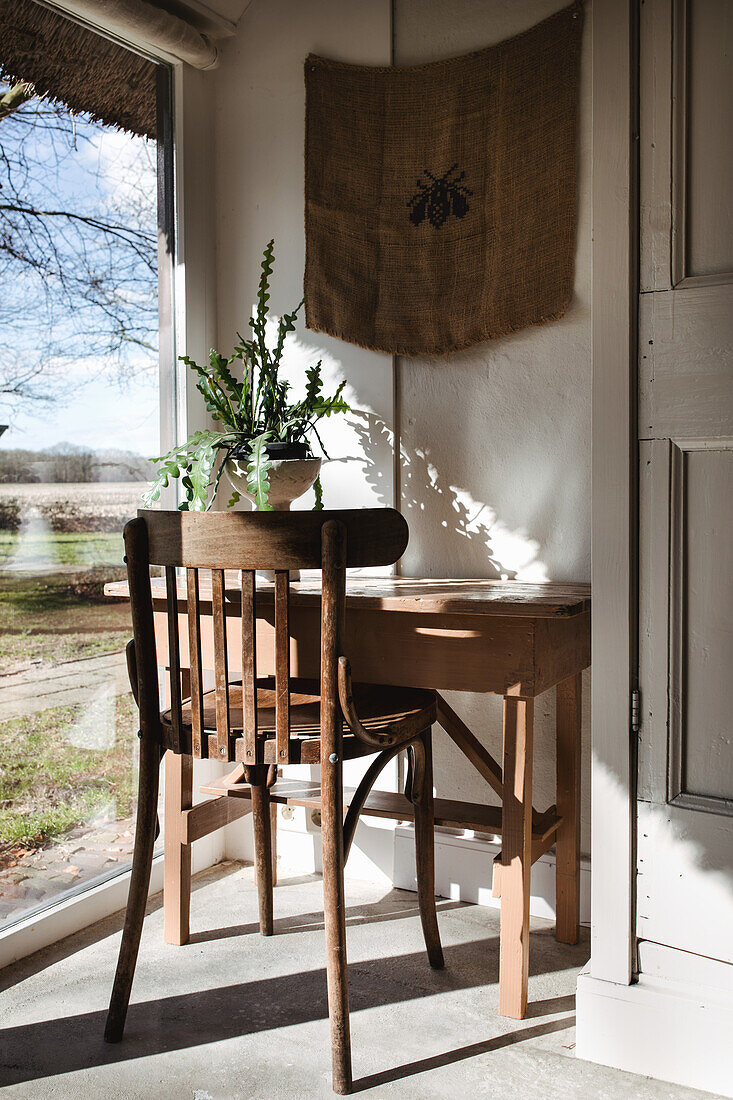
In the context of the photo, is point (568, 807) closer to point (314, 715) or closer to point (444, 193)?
point (314, 715)

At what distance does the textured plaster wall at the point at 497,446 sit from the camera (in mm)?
2355

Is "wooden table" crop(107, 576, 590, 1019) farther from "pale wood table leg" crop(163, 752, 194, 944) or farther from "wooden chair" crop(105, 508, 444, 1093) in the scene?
"wooden chair" crop(105, 508, 444, 1093)

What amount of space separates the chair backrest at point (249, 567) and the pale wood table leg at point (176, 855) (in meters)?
0.51

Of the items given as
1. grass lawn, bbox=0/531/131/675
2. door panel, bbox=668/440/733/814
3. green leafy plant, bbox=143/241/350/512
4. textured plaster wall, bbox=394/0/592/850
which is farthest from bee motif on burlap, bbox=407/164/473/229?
grass lawn, bbox=0/531/131/675

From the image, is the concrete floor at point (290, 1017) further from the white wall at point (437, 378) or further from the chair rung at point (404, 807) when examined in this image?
the white wall at point (437, 378)

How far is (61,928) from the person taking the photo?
230 cm

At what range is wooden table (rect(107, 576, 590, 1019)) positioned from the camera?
187cm

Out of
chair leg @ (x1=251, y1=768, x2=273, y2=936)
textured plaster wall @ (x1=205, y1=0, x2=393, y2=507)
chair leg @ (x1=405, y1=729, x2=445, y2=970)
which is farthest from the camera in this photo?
textured plaster wall @ (x1=205, y1=0, x2=393, y2=507)

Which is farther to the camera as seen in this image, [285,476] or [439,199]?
[439,199]

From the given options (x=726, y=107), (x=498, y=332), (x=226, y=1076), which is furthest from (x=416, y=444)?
(x=226, y=1076)

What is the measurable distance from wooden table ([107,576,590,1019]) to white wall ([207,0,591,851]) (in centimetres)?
18

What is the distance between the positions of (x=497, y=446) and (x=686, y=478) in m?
0.81

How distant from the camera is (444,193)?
2500 millimetres

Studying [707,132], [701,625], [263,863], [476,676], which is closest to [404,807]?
[263,863]
